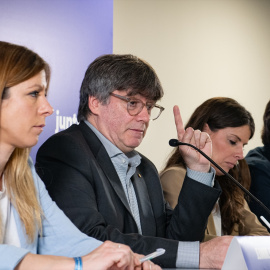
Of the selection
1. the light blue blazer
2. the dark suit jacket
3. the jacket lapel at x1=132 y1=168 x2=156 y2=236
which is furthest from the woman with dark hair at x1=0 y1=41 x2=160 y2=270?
the jacket lapel at x1=132 y1=168 x2=156 y2=236

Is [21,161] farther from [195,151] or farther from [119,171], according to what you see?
[195,151]

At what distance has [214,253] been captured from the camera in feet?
6.13

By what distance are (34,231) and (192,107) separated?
3.12m

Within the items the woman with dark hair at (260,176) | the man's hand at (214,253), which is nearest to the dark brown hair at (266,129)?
the woman with dark hair at (260,176)

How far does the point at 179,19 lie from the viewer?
4609 millimetres

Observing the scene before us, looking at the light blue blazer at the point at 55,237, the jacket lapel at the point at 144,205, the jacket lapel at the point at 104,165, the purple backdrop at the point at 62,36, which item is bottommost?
the jacket lapel at the point at 144,205

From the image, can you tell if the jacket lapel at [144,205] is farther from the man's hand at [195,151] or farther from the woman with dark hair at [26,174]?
the woman with dark hair at [26,174]

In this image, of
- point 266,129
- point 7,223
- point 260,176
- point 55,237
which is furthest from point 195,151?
point 266,129

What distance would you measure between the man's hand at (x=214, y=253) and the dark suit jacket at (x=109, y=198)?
99mm

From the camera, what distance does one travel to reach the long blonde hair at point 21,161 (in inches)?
67.5

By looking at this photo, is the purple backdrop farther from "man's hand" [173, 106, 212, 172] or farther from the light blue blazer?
the light blue blazer

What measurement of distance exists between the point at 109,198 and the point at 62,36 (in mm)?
1340

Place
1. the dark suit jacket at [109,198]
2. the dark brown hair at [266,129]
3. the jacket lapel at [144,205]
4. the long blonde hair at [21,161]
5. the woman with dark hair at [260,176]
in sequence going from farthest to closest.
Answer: the dark brown hair at [266,129] → the woman with dark hair at [260,176] → the jacket lapel at [144,205] → the dark suit jacket at [109,198] → the long blonde hair at [21,161]

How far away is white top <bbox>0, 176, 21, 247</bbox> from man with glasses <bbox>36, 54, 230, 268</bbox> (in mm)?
249
